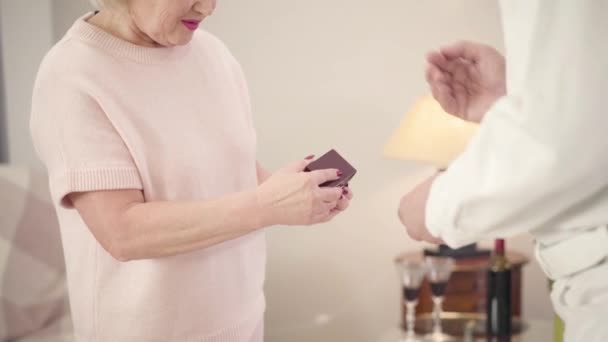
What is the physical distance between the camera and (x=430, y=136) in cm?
242

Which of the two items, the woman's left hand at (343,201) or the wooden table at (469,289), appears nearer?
the woman's left hand at (343,201)

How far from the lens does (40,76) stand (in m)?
1.30

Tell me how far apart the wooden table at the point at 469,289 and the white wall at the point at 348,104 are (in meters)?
0.28

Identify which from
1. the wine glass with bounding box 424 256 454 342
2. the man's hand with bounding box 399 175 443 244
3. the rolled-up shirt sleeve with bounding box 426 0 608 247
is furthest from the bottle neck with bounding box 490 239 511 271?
the rolled-up shirt sleeve with bounding box 426 0 608 247

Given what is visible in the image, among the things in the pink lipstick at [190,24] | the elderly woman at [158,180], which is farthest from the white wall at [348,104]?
the pink lipstick at [190,24]

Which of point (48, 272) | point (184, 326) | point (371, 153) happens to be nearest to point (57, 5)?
point (48, 272)

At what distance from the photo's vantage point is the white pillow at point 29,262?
2.31 meters

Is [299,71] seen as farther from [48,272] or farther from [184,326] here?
[184,326]

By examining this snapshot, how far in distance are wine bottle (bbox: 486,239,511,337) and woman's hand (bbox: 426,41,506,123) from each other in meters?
1.16

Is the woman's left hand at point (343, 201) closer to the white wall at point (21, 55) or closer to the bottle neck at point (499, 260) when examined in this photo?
the bottle neck at point (499, 260)

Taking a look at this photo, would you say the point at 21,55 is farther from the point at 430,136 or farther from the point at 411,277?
the point at 411,277

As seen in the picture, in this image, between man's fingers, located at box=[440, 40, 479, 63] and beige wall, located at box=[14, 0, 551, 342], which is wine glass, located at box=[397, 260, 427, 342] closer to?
beige wall, located at box=[14, 0, 551, 342]

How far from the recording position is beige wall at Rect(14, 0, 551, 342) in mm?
2787

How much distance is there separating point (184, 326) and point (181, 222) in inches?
10.3
